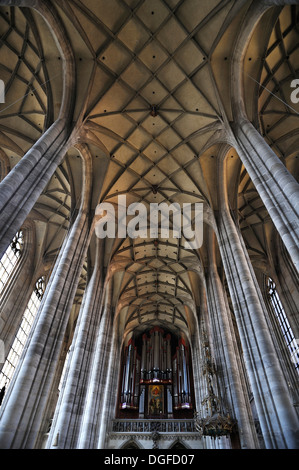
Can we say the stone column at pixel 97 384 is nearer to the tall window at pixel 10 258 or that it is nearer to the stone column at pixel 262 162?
the tall window at pixel 10 258

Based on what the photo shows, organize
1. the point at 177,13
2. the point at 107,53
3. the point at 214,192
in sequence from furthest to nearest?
the point at 214,192
the point at 107,53
the point at 177,13

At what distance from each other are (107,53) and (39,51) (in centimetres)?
283

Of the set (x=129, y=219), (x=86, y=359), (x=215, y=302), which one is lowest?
(x=86, y=359)

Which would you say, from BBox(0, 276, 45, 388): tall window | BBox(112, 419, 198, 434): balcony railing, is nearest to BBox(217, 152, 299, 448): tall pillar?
BBox(0, 276, 45, 388): tall window

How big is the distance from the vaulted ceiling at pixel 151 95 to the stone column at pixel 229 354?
205 cm

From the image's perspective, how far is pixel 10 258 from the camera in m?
16.6

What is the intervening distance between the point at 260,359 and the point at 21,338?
14.8 m

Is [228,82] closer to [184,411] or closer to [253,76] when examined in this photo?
[253,76]

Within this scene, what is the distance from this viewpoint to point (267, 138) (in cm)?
1367

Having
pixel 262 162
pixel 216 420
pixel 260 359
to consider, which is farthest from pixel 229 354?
pixel 262 162

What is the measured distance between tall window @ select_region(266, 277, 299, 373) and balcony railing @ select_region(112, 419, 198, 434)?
31.1ft

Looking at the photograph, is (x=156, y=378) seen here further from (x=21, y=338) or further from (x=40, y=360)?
(x=40, y=360)

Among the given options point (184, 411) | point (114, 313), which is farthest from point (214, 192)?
point (184, 411)

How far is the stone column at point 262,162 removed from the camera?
7055 mm
